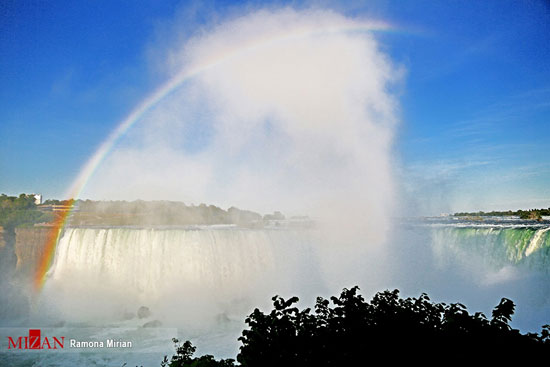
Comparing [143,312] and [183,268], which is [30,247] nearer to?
[143,312]

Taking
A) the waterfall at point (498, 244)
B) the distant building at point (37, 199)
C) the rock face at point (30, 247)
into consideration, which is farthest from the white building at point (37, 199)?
the waterfall at point (498, 244)

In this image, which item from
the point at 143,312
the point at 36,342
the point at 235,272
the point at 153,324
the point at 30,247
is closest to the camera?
the point at 36,342

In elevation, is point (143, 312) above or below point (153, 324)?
above

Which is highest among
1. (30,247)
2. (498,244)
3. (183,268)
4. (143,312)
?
(498,244)

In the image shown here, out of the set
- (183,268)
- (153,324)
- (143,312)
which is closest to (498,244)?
(183,268)

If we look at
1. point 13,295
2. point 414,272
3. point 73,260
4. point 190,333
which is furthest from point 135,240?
point 414,272

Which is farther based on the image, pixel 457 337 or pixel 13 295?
pixel 13 295

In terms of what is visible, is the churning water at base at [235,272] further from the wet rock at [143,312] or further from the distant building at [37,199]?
the distant building at [37,199]

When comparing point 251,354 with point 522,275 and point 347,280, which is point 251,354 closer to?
point 522,275
